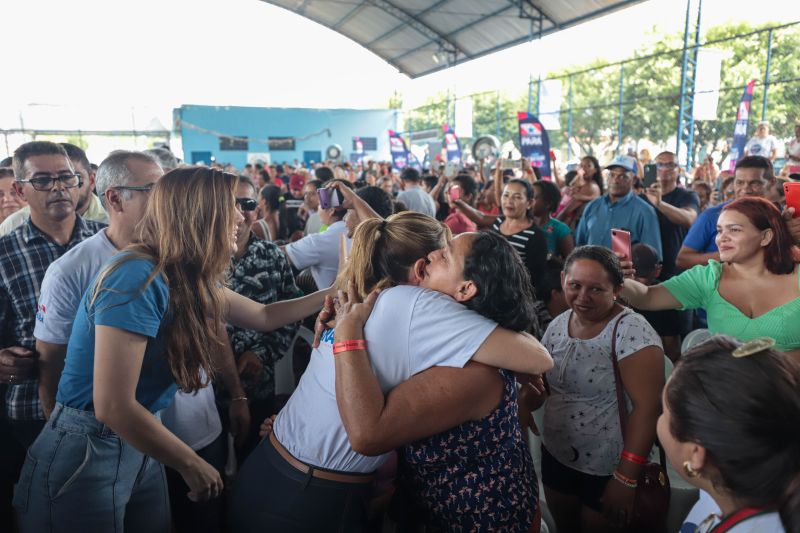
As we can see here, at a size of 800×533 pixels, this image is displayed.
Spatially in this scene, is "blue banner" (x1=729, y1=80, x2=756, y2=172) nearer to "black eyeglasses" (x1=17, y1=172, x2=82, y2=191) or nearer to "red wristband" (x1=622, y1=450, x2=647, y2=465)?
"red wristband" (x1=622, y1=450, x2=647, y2=465)

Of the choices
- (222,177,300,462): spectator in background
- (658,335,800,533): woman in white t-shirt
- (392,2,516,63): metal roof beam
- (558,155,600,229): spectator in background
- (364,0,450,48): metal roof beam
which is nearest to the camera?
(658,335,800,533): woman in white t-shirt

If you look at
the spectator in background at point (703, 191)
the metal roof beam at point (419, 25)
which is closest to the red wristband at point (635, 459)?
the spectator in background at point (703, 191)

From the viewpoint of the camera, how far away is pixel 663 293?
254 cm

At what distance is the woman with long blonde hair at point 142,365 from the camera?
4.75 feet

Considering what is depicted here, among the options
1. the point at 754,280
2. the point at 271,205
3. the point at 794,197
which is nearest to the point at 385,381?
the point at 754,280

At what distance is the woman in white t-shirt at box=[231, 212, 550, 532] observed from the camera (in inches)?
54.6

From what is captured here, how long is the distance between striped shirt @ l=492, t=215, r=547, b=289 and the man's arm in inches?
108

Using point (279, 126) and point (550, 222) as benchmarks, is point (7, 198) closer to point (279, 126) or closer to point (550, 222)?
point (550, 222)

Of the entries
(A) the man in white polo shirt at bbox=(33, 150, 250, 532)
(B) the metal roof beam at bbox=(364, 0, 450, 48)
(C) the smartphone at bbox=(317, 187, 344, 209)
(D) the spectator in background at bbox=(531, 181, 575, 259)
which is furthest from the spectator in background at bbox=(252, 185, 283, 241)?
(B) the metal roof beam at bbox=(364, 0, 450, 48)

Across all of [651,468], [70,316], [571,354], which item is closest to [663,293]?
[571,354]

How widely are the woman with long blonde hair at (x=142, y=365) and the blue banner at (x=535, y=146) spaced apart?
6.97 m

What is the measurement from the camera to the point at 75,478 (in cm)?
152

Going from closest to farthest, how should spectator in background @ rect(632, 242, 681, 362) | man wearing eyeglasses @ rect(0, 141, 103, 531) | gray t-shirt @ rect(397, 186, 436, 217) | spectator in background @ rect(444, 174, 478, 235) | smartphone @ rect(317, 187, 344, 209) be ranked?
man wearing eyeglasses @ rect(0, 141, 103, 531), smartphone @ rect(317, 187, 344, 209), spectator in background @ rect(632, 242, 681, 362), spectator in background @ rect(444, 174, 478, 235), gray t-shirt @ rect(397, 186, 436, 217)

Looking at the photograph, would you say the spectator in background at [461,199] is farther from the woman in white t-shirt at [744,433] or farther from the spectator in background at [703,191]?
the woman in white t-shirt at [744,433]
